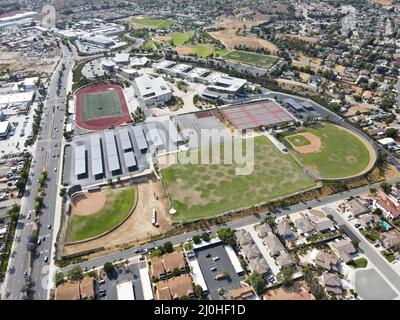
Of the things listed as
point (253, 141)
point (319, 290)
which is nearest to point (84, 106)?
point (253, 141)

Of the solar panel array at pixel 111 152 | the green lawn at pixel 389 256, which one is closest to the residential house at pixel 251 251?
the green lawn at pixel 389 256

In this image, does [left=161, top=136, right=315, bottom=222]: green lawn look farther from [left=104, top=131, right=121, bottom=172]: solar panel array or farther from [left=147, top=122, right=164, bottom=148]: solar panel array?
[left=104, top=131, right=121, bottom=172]: solar panel array

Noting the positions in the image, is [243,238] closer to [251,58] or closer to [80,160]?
[80,160]

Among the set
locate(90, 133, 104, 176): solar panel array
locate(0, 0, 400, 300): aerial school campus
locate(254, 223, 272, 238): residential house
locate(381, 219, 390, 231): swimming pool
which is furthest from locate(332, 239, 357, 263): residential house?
locate(90, 133, 104, 176): solar panel array

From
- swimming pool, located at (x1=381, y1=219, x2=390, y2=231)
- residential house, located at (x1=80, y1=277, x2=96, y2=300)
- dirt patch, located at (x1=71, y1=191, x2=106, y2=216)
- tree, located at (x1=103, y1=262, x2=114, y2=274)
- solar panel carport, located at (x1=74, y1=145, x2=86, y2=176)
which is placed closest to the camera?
residential house, located at (x1=80, y1=277, x2=96, y2=300)

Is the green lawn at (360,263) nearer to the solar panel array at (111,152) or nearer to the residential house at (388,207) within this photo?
the residential house at (388,207)

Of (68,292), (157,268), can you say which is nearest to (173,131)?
(157,268)
